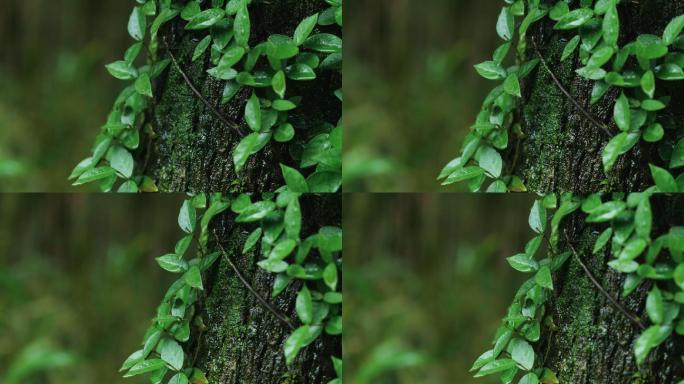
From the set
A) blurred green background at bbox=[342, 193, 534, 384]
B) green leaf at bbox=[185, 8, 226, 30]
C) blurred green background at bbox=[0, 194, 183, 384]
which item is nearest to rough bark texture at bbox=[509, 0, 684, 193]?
blurred green background at bbox=[342, 193, 534, 384]

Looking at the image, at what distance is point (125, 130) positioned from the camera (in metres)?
1.65

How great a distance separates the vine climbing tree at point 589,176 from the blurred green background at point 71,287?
31.8 inches

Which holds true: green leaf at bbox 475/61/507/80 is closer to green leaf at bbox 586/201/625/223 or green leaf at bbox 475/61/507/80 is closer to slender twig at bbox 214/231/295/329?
green leaf at bbox 586/201/625/223

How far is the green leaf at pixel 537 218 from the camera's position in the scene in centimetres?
159

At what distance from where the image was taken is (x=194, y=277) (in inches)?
61.8

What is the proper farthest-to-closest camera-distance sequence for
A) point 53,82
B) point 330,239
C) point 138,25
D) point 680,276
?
point 53,82, point 138,25, point 330,239, point 680,276

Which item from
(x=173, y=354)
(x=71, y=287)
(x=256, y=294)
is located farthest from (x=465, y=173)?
(x=71, y=287)

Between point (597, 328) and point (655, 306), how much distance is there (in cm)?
15

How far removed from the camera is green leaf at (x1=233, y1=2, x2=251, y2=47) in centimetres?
149

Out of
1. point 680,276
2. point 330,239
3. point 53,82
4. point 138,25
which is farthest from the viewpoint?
point 53,82

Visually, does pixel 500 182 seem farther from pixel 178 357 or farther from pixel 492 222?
pixel 178 357

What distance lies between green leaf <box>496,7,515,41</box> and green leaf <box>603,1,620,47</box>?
0.66ft

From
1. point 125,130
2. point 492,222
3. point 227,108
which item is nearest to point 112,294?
point 125,130

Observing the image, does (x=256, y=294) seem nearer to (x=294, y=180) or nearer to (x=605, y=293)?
(x=294, y=180)
